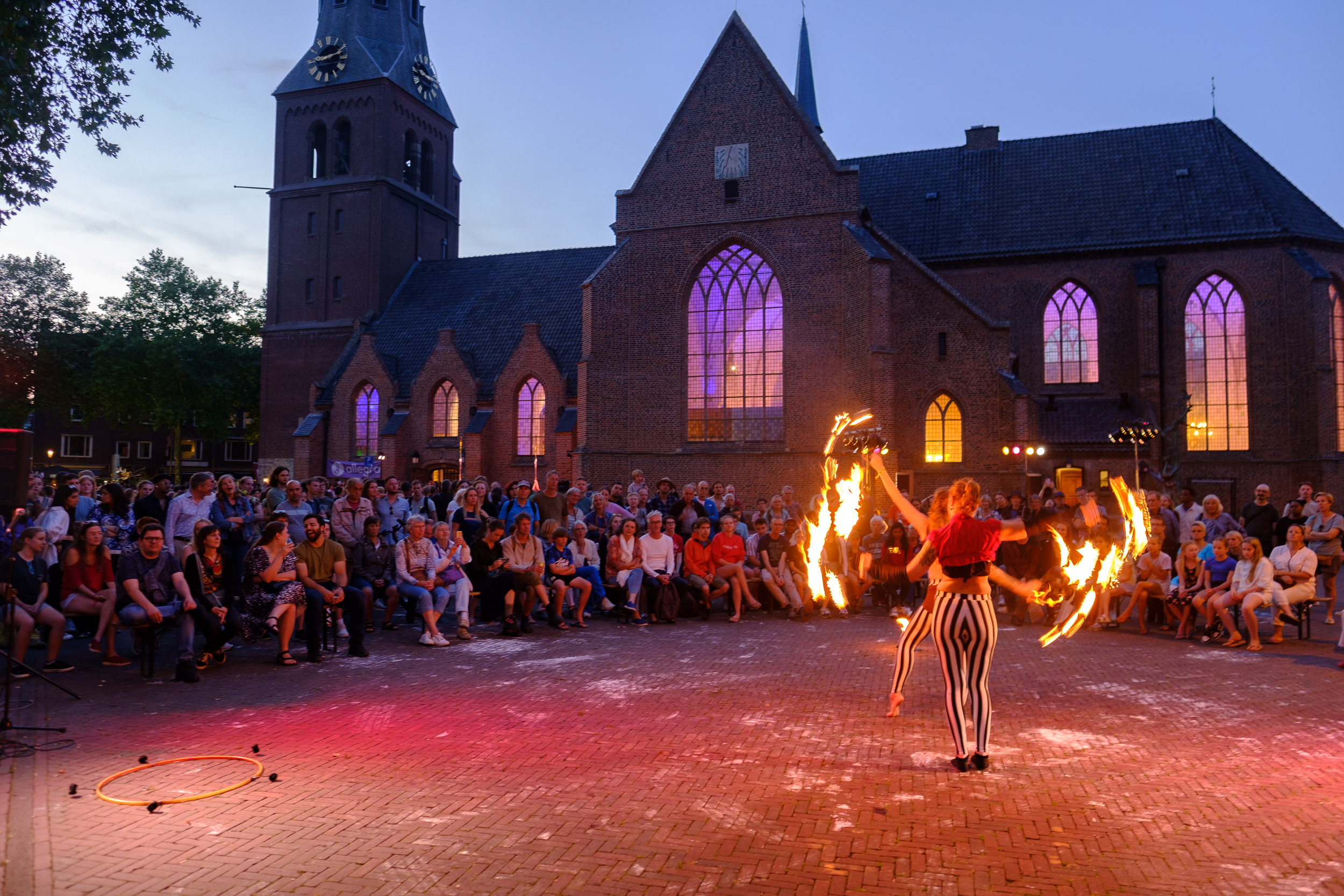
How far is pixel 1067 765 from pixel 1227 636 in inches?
303

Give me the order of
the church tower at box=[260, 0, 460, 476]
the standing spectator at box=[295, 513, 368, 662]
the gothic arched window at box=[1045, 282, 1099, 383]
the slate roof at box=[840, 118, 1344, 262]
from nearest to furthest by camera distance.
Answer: the standing spectator at box=[295, 513, 368, 662]
the slate roof at box=[840, 118, 1344, 262]
the gothic arched window at box=[1045, 282, 1099, 383]
the church tower at box=[260, 0, 460, 476]

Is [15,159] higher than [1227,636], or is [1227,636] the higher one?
[15,159]

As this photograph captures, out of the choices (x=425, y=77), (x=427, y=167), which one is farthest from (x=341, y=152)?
(x=425, y=77)

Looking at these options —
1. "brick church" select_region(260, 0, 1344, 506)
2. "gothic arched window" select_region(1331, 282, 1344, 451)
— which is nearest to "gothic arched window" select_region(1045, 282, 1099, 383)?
"brick church" select_region(260, 0, 1344, 506)

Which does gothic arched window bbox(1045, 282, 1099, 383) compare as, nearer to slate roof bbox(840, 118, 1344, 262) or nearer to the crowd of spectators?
slate roof bbox(840, 118, 1344, 262)

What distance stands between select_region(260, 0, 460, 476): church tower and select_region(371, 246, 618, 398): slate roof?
1.68 metres

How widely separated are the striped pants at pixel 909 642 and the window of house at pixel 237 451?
7686 cm

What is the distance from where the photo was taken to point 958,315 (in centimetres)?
2966

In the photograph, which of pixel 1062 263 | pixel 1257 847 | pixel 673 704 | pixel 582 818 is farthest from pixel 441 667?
pixel 1062 263

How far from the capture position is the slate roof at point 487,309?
40.8 meters

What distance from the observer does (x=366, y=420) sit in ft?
138

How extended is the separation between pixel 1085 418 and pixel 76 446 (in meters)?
69.7

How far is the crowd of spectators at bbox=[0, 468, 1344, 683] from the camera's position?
10023mm

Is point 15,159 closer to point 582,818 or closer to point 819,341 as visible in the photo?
point 582,818
